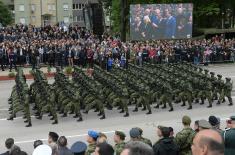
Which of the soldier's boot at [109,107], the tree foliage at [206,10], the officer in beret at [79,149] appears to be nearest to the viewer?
the officer in beret at [79,149]

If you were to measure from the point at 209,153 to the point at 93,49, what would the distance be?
2590 cm

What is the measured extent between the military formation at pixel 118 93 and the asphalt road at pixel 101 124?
276mm

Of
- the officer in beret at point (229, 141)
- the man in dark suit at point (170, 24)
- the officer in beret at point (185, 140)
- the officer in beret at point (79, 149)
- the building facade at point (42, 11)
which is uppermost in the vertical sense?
→ the building facade at point (42, 11)

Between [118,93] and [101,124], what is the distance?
1789mm

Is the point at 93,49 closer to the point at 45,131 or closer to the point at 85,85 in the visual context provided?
the point at 85,85

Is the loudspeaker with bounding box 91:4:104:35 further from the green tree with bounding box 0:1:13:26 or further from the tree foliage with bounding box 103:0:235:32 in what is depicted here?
the green tree with bounding box 0:1:13:26

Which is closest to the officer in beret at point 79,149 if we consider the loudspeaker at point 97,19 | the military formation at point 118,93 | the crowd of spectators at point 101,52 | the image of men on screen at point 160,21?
the military formation at point 118,93

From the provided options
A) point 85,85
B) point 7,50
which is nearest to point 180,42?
point 7,50

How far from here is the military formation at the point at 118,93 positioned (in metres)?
17.2

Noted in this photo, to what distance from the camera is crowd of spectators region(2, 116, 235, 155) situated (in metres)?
4.06

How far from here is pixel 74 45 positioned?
98.5 ft

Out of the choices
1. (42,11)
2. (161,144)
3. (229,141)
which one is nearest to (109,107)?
(161,144)

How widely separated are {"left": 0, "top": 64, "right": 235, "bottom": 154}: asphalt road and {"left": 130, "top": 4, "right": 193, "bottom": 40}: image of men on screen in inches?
583

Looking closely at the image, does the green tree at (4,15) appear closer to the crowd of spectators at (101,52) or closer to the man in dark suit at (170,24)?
the man in dark suit at (170,24)
